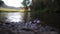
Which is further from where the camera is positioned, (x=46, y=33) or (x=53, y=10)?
(x=53, y=10)

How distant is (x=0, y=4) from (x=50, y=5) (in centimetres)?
690

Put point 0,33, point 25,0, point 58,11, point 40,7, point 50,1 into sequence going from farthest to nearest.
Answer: point 25,0
point 40,7
point 50,1
point 58,11
point 0,33

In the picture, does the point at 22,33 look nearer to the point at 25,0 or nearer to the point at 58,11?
the point at 58,11

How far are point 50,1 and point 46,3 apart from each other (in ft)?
1.09

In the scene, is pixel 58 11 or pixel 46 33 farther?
pixel 58 11

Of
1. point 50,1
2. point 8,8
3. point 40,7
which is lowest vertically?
point 8,8

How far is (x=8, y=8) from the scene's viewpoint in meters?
12.4

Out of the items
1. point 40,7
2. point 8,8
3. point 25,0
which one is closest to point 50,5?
point 40,7

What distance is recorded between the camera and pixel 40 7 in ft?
22.0

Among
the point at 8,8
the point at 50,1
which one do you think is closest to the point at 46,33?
the point at 50,1

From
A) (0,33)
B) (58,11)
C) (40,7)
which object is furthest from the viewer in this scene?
(40,7)

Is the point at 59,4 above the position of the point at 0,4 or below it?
above

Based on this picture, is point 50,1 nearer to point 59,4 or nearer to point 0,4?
point 59,4

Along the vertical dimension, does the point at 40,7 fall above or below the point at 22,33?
below
